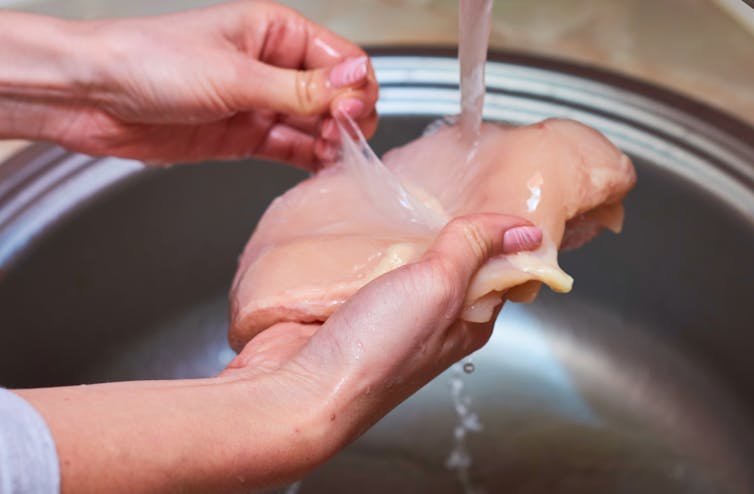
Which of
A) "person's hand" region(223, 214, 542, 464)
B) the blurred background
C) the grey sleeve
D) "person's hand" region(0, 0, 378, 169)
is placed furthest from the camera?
the blurred background

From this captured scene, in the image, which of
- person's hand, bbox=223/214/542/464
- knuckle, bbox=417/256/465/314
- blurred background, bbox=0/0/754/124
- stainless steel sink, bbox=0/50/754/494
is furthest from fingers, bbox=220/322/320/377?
blurred background, bbox=0/0/754/124

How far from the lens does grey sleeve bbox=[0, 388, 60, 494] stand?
45 centimetres

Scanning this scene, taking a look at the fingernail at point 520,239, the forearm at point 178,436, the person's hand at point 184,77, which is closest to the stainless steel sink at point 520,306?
the person's hand at point 184,77

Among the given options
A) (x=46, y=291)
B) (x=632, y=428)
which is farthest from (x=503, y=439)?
(x=46, y=291)

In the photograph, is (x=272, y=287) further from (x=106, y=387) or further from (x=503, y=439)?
(x=503, y=439)

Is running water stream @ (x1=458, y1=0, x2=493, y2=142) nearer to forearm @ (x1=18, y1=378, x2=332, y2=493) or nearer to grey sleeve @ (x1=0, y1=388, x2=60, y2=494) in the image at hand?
forearm @ (x1=18, y1=378, x2=332, y2=493)

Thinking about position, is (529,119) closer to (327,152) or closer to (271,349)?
(327,152)

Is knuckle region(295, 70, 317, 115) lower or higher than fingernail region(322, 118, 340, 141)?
higher

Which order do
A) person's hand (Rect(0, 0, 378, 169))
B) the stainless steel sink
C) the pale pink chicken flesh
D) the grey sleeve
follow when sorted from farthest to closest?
the stainless steel sink, person's hand (Rect(0, 0, 378, 169)), the pale pink chicken flesh, the grey sleeve

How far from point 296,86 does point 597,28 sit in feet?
2.09

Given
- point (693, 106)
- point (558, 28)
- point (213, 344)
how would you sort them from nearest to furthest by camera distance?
1. point (693, 106)
2. point (213, 344)
3. point (558, 28)

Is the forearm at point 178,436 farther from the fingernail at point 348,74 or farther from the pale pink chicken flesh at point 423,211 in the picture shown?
the fingernail at point 348,74

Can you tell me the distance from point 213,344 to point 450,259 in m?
0.55

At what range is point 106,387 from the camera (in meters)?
0.54
